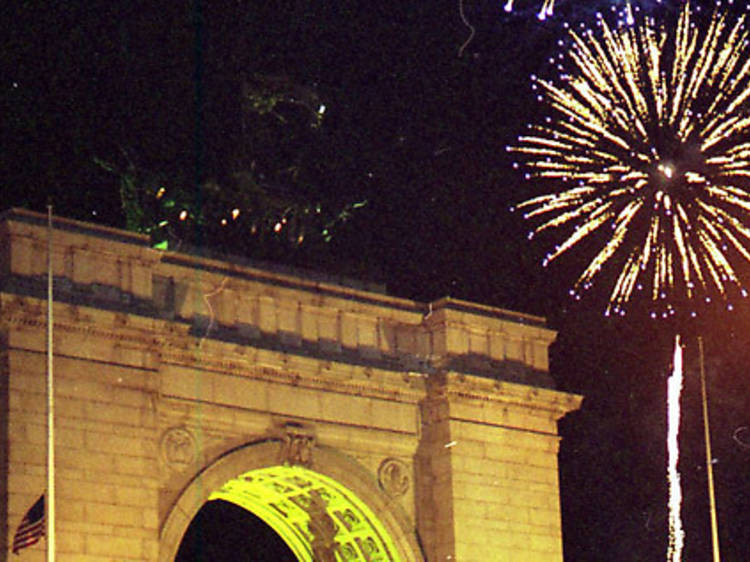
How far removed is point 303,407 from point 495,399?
5.07 metres

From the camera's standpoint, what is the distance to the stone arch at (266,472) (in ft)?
157

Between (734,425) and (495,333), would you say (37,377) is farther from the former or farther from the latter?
(734,425)

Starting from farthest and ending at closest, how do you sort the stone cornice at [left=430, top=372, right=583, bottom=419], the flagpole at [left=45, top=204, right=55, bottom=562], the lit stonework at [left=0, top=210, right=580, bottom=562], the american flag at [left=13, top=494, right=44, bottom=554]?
the stone cornice at [left=430, top=372, right=583, bottom=419] → the lit stonework at [left=0, top=210, right=580, bottom=562] → the american flag at [left=13, top=494, right=44, bottom=554] → the flagpole at [left=45, top=204, right=55, bottom=562]

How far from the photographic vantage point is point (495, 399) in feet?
173

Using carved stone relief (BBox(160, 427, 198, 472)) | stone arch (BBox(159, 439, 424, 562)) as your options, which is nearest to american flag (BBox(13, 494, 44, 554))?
stone arch (BBox(159, 439, 424, 562))

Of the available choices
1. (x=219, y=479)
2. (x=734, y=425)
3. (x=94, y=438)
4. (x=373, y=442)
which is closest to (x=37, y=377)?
(x=94, y=438)

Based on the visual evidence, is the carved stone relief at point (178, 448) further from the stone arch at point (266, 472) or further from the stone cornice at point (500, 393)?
the stone cornice at point (500, 393)

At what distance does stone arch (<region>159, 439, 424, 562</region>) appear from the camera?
4772 centimetres

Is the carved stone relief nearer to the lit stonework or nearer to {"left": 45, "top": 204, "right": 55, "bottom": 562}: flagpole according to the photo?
the lit stonework

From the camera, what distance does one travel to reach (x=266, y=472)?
166ft

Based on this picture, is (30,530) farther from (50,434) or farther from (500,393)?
(500,393)

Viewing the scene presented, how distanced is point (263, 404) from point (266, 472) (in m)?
1.93

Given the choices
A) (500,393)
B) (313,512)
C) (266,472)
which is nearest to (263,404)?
(266,472)

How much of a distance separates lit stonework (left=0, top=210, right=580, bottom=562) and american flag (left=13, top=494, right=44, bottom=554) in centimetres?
22
